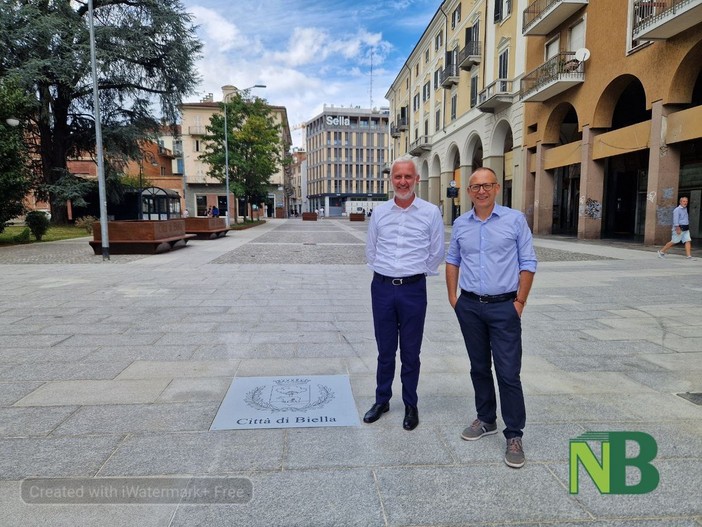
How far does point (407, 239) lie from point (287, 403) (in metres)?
1.61

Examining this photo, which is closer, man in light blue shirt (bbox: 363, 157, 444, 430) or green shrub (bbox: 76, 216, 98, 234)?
man in light blue shirt (bbox: 363, 157, 444, 430)

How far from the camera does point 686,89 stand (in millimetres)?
16422

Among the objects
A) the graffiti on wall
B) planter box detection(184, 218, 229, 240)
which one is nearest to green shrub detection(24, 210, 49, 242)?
planter box detection(184, 218, 229, 240)

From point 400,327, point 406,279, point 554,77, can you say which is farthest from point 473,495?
point 554,77

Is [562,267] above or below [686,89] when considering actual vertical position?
below

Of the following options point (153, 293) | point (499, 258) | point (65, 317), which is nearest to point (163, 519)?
point (499, 258)

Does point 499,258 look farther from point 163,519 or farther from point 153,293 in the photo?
point 153,293

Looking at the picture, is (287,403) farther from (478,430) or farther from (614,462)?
(614,462)

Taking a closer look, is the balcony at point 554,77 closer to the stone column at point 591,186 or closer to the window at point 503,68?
the stone column at point 591,186

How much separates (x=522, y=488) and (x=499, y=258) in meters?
1.29

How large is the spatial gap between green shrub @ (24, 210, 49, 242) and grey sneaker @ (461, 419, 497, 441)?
868 inches

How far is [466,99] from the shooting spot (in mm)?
34656

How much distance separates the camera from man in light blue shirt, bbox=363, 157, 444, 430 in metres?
3.21

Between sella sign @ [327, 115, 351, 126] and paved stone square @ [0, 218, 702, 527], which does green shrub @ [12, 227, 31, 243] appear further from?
sella sign @ [327, 115, 351, 126]
